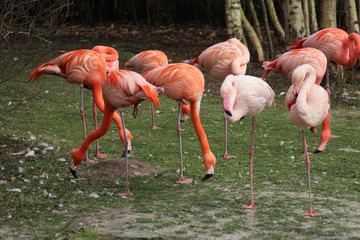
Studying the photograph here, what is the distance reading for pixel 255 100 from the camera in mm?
4844

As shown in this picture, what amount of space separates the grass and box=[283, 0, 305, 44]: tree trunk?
2.57 meters

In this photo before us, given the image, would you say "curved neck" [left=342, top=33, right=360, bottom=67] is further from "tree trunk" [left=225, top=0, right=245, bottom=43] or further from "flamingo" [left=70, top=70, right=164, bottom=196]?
"flamingo" [left=70, top=70, right=164, bottom=196]

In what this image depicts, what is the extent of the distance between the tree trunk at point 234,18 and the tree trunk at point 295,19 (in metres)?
0.96

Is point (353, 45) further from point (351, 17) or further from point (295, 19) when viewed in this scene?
point (351, 17)

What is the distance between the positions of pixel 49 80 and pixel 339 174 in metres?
6.66

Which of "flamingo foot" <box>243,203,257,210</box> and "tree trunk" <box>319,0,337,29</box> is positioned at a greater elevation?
"tree trunk" <box>319,0,337,29</box>

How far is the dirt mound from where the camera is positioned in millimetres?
5414

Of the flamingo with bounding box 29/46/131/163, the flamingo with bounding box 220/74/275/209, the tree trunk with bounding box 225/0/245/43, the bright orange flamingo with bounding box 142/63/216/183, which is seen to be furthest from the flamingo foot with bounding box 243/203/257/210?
the tree trunk with bounding box 225/0/245/43

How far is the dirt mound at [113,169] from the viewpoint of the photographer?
17.8ft

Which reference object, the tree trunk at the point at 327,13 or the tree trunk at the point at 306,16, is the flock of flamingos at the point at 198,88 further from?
the tree trunk at the point at 327,13

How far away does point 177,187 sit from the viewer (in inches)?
203

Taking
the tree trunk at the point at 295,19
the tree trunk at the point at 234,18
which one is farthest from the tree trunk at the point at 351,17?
the tree trunk at the point at 234,18

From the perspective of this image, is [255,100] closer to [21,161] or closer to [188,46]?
[21,161]

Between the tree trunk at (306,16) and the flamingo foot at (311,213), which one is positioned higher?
the tree trunk at (306,16)
